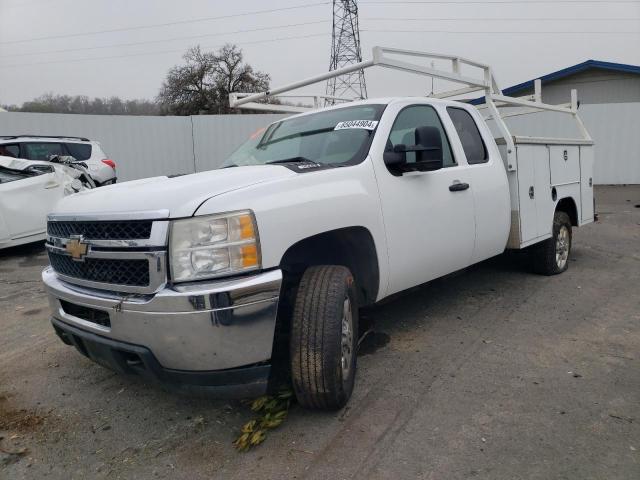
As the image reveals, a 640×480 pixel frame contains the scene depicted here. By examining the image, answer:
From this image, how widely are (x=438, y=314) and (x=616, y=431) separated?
1987mm

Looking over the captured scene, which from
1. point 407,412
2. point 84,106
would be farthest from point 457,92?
point 84,106

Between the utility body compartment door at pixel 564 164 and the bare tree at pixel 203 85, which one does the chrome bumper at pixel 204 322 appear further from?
the bare tree at pixel 203 85

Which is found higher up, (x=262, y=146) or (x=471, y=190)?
(x=262, y=146)

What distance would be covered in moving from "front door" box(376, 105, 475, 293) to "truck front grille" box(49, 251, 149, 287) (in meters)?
1.53

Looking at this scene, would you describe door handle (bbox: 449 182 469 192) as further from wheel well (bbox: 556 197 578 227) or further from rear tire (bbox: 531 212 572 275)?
wheel well (bbox: 556 197 578 227)

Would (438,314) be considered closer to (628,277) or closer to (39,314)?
(628,277)

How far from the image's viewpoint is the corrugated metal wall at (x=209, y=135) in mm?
15547

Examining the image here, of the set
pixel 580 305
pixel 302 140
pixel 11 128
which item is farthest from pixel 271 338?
pixel 11 128

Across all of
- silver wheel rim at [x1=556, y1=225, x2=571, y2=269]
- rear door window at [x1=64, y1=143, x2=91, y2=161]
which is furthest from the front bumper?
rear door window at [x1=64, y1=143, x2=91, y2=161]

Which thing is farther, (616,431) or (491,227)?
(491,227)

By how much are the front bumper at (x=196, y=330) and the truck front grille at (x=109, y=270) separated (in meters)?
0.08

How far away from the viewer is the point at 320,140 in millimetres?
3627

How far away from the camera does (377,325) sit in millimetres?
4285

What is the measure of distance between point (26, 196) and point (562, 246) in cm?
759
